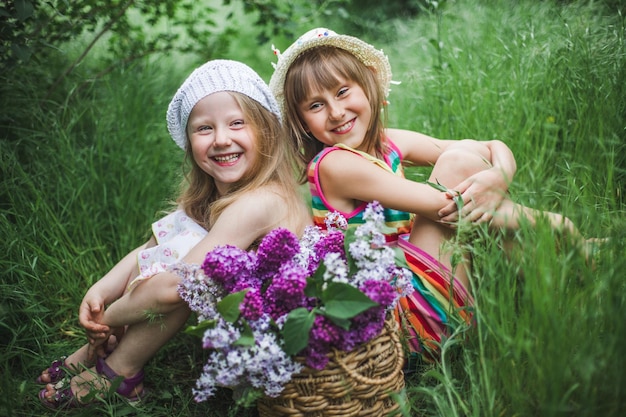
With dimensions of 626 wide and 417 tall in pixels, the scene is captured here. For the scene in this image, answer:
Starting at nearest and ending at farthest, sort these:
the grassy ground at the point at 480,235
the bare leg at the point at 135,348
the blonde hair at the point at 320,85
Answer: the grassy ground at the point at 480,235 → the bare leg at the point at 135,348 → the blonde hair at the point at 320,85

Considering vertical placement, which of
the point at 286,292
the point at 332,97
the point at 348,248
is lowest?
the point at 286,292

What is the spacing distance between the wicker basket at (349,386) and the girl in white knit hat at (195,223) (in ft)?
1.97

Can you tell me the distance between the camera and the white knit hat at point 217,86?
2291mm

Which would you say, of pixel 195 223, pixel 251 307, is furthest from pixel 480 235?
pixel 195 223

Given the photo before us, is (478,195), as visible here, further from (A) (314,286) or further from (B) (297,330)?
(B) (297,330)

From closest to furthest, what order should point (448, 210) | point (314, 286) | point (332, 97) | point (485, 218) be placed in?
point (314, 286) < point (485, 218) < point (448, 210) < point (332, 97)

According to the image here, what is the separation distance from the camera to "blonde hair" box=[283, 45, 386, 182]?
7.75 feet

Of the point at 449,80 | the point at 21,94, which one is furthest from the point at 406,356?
the point at 21,94

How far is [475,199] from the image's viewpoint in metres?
2.09

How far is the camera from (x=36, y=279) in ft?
8.56

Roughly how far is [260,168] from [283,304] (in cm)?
86

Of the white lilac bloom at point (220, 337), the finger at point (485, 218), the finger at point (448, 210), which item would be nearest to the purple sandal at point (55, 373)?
the white lilac bloom at point (220, 337)

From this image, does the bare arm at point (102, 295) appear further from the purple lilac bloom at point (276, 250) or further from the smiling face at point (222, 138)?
the purple lilac bloom at point (276, 250)

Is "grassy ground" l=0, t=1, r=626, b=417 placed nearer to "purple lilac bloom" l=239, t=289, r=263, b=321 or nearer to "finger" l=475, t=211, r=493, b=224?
"finger" l=475, t=211, r=493, b=224
